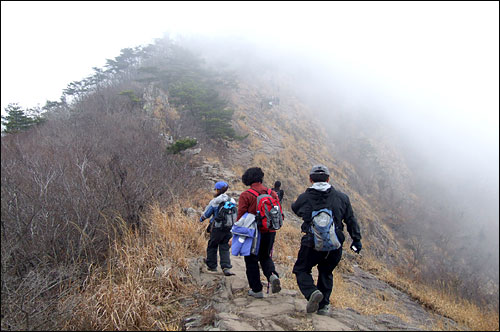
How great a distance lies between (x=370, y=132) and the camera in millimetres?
32500

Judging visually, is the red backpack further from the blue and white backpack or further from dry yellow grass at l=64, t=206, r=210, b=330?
dry yellow grass at l=64, t=206, r=210, b=330

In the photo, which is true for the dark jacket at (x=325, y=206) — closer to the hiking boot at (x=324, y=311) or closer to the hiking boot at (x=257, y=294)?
the hiking boot at (x=324, y=311)

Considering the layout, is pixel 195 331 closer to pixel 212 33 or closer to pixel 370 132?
pixel 370 132

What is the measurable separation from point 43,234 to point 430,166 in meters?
40.8

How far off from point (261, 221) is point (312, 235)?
2.18 ft

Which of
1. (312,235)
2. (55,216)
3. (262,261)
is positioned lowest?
(262,261)

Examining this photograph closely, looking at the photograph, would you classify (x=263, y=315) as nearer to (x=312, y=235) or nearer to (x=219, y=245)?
(x=312, y=235)

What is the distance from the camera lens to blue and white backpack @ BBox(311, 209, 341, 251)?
284 cm

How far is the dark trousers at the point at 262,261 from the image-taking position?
3.42m

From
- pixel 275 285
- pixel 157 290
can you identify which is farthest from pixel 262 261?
pixel 157 290

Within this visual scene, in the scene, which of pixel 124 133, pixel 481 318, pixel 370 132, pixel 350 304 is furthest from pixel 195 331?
pixel 370 132

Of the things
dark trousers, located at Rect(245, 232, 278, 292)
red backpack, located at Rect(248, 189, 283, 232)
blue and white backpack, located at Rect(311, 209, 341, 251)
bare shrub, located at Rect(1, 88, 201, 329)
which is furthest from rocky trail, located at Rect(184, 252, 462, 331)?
bare shrub, located at Rect(1, 88, 201, 329)

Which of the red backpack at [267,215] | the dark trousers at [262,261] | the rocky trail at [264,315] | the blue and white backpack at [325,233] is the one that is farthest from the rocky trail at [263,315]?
the red backpack at [267,215]

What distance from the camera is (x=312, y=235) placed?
115 inches
